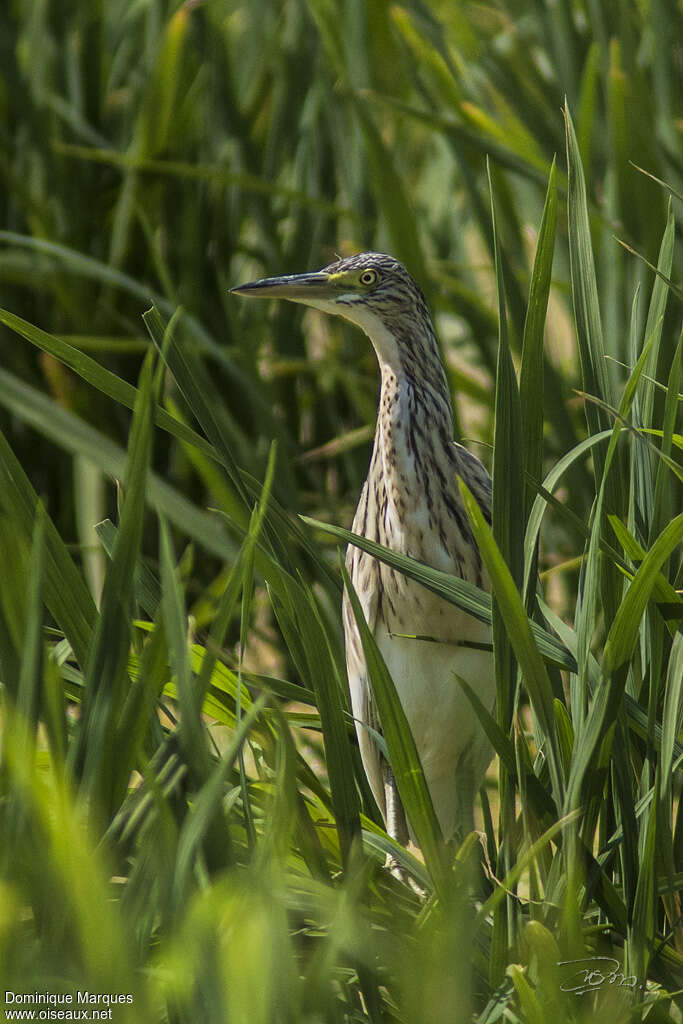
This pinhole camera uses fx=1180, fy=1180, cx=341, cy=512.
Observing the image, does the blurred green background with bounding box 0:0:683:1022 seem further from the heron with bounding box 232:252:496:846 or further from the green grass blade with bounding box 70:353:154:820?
the heron with bounding box 232:252:496:846

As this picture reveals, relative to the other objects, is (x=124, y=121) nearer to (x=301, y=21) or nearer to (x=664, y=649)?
(x=301, y=21)

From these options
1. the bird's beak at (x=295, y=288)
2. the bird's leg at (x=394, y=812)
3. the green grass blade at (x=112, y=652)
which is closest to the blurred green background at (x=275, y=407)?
the green grass blade at (x=112, y=652)

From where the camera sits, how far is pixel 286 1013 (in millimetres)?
862

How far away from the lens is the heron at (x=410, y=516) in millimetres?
1789

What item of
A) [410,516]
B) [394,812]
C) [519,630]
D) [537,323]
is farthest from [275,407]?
[519,630]

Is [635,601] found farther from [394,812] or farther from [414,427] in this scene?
[394,812]

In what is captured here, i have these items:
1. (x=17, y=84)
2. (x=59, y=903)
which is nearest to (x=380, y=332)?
(x=59, y=903)

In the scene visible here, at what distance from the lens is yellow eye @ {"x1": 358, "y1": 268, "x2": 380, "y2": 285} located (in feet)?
6.11

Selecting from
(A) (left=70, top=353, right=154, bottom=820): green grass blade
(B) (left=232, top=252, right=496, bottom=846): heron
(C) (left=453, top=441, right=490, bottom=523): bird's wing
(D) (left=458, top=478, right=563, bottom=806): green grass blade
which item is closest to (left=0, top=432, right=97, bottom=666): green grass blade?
(A) (left=70, top=353, right=154, bottom=820): green grass blade

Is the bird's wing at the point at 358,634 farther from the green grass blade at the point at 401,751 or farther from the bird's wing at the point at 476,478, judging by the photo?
the green grass blade at the point at 401,751

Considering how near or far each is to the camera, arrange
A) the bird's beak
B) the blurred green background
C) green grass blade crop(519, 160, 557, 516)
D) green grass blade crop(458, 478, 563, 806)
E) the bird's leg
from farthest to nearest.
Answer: the bird's leg
the bird's beak
green grass blade crop(519, 160, 557, 516)
green grass blade crop(458, 478, 563, 806)
the blurred green background

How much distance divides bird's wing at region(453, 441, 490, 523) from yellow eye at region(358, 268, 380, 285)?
285 millimetres
